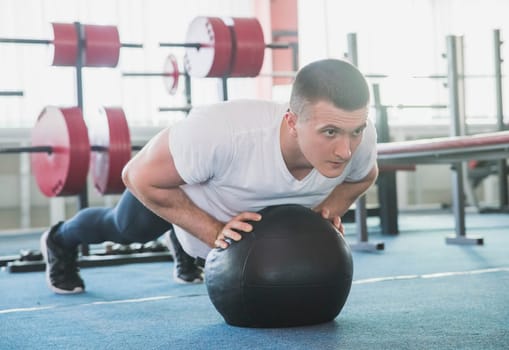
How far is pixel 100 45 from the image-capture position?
351 cm

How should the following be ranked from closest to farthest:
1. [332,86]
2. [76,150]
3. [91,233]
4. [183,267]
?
[332,86]
[91,233]
[183,267]
[76,150]

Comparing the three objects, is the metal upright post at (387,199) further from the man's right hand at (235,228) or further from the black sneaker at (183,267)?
the man's right hand at (235,228)

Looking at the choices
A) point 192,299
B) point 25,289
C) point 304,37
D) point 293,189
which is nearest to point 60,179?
point 25,289

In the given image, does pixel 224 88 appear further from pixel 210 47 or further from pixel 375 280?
pixel 375 280

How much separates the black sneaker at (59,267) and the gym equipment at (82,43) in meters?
1.14

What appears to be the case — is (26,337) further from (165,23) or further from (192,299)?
(165,23)

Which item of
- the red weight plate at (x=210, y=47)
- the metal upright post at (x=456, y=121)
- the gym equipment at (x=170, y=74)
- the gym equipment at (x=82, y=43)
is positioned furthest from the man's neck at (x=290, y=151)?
the gym equipment at (x=170, y=74)

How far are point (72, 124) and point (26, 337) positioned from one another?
1.46 metres

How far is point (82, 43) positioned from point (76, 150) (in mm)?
667

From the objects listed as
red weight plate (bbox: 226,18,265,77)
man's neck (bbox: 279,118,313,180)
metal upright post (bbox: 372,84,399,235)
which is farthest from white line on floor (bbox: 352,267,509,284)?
metal upright post (bbox: 372,84,399,235)

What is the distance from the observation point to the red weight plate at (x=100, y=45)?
3.49 meters

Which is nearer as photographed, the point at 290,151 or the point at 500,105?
the point at 290,151

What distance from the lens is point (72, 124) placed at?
3.14m

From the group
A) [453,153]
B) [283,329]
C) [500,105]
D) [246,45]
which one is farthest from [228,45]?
[500,105]
